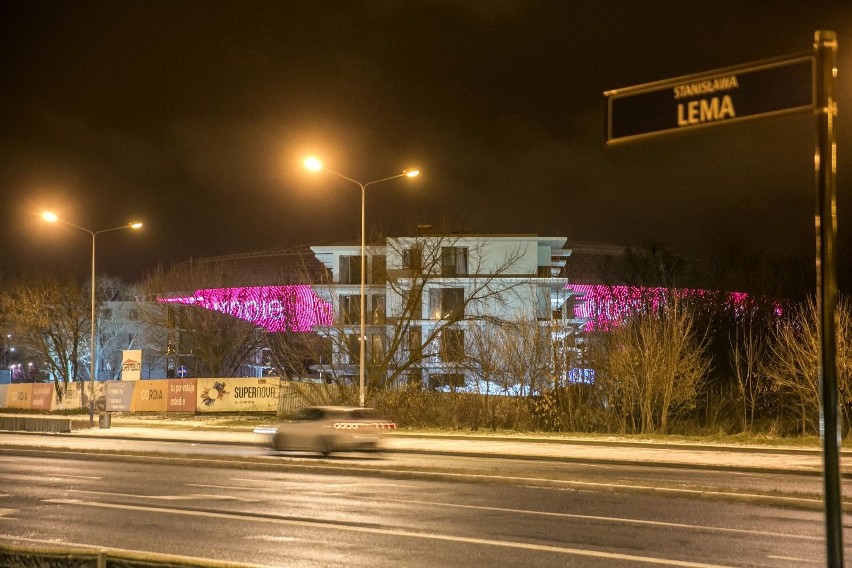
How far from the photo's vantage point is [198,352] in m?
72.8

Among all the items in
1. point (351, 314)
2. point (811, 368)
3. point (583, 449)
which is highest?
point (351, 314)

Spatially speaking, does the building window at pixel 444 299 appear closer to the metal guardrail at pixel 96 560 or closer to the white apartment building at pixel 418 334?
the white apartment building at pixel 418 334

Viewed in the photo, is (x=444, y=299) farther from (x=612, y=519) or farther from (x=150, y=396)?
(x=612, y=519)

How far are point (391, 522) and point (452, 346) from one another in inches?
1161

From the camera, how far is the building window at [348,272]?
72000mm

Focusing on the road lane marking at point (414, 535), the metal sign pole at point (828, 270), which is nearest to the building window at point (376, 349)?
the road lane marking at point (414, 535)

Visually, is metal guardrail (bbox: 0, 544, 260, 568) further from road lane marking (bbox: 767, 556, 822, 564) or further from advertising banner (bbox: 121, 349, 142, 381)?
advertising banner (bbox: 121, 349, 142, 381)

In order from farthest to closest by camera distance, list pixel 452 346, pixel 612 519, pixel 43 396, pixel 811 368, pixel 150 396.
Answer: pixel 43 396 → pixel 150 396 → pixel 452 346 → pixel 811 368 → pixel 612 519

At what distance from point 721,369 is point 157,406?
104 feet

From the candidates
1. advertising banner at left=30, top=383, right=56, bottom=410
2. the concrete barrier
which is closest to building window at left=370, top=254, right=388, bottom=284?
the concrete barrier

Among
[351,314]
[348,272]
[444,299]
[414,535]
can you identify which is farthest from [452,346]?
[348,272]

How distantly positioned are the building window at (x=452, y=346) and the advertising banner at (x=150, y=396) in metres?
17.6

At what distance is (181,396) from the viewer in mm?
51688

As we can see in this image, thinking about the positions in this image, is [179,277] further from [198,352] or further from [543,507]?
[543,507]
